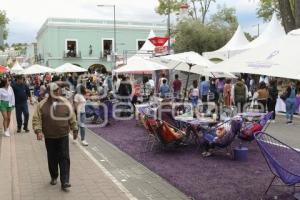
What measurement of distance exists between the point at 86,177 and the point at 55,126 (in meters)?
1.29

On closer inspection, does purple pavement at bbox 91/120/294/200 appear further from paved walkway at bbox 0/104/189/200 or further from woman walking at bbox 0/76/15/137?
woman walking at bbox 0/76/15/137

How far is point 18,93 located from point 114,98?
4.27 m

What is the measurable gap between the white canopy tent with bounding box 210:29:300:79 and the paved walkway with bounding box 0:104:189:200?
7.12ft

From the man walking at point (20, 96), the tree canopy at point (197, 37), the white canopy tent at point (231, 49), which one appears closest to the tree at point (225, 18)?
the tree canopy at point (197, 37)

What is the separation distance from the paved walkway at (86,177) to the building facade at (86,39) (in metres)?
42.4

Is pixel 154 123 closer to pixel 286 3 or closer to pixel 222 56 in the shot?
pixel 286 3

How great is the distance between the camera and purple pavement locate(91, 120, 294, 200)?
6281 mm

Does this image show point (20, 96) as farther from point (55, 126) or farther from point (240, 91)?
point (240, 91)

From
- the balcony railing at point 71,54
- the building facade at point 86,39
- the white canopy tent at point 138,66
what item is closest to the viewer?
the white canopy tent at point 138,66

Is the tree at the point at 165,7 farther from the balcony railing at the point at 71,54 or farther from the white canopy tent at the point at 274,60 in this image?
the white canopy tent at the point at 274,60

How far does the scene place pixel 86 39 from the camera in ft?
175

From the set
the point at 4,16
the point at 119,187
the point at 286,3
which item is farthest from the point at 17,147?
the point at 4,16

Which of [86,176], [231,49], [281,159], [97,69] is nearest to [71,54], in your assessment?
[97,69]

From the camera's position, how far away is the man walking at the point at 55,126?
21.2ft
